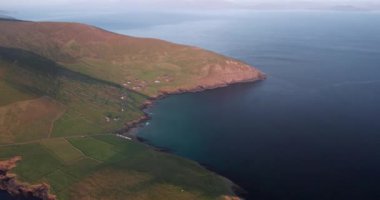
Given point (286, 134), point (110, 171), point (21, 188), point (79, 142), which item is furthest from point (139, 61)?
point (21, 188)

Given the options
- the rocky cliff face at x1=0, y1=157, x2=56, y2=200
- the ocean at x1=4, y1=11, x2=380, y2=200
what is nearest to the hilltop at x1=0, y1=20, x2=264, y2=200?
the rocky cliff face at x1=0, y1=157, x2=56, y2=200

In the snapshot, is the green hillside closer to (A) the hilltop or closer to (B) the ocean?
(A) the hilltop

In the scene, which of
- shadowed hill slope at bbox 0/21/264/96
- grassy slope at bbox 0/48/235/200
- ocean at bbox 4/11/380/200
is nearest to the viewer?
ocean at bbox 4/11/380/200

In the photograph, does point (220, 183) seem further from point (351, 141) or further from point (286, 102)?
point (286, 102)

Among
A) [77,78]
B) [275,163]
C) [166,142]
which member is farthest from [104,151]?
[77,78]

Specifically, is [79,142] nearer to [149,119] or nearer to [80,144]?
[80,144]

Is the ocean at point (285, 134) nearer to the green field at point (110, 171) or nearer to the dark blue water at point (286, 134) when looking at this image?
the dark blue water at point (286, 134)

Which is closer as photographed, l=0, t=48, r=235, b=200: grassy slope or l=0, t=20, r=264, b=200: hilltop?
l=0, t=48, r=235, b=200: grassy slope
